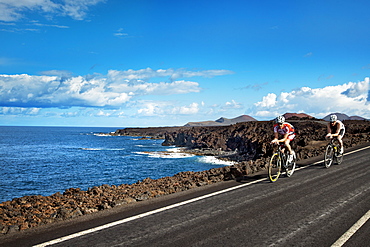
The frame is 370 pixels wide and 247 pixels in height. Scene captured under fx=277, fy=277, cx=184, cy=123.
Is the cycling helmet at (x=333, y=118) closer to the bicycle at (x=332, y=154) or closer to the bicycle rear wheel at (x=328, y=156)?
the bicycle at (x=332, y=154)

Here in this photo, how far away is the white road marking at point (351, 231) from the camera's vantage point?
480cm

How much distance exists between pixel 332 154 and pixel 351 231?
27.9 ft

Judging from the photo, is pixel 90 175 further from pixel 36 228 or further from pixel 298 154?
pixel 36 228

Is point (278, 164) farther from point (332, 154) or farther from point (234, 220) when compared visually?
point (332, 154)

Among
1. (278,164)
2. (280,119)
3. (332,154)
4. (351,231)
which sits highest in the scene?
(280,119)

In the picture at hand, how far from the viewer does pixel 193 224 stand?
5613mm

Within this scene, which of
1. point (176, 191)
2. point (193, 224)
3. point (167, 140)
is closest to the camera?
point (193, 224)

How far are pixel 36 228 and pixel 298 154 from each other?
14.5 m

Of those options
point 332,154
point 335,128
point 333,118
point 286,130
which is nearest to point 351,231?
point 286,130

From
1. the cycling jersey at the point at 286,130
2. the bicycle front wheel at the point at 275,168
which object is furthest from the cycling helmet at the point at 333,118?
the bicycle front wheel at the point at 275,168

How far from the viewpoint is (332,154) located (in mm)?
12984

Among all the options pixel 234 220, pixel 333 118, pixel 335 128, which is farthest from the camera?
pixel 335 128

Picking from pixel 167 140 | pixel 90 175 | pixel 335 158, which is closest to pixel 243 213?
pixel 335 158

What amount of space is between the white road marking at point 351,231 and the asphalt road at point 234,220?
0.05 meters
